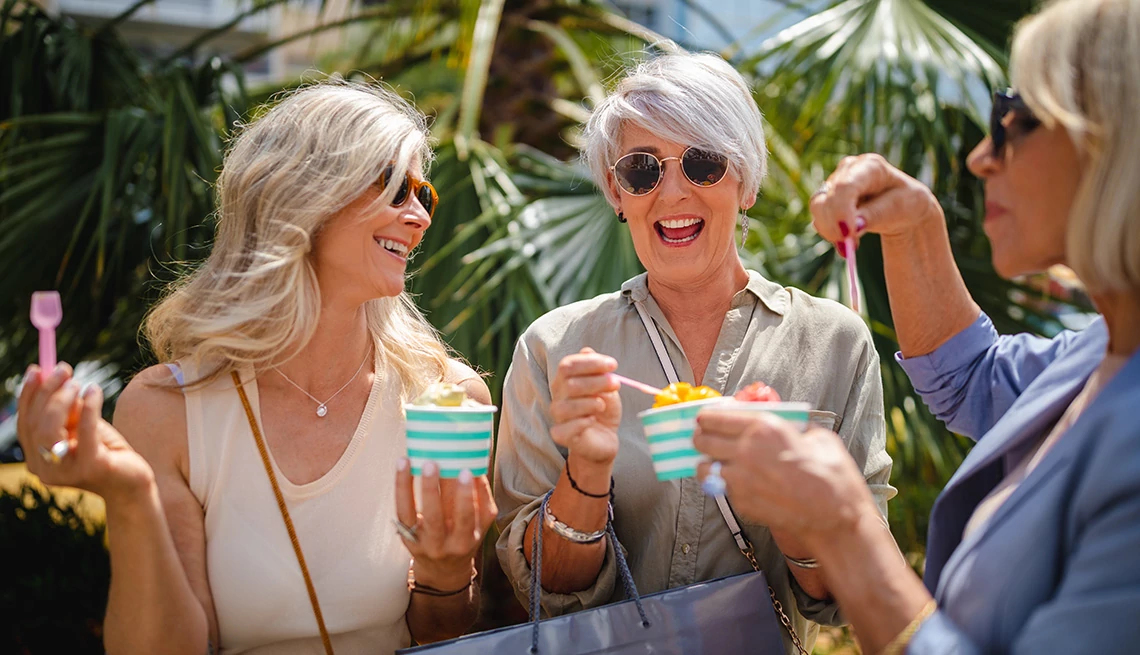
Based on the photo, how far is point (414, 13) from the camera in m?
5.24

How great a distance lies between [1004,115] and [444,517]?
1.29 meters

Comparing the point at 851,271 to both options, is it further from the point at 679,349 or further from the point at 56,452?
the point at 56,452

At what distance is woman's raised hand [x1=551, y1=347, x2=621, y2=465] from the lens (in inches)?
68.1

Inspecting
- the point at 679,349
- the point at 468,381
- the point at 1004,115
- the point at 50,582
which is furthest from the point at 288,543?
the point at 50,582

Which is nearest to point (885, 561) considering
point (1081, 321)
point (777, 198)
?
point (1081, 321)

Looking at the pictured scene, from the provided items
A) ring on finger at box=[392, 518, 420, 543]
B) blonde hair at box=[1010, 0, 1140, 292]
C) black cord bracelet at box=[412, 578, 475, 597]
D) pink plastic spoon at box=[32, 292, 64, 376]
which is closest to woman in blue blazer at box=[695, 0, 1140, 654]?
blonde hair at box=[1010, 0, 1140, 292]

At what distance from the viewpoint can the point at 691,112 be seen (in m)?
2.22

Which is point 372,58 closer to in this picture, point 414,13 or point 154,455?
point 414,13

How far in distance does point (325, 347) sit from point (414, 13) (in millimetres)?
3402

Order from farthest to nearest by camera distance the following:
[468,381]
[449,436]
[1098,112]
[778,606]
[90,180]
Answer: [90,180] < [468,381] < [778,606] < [449,436] < [1098,112]

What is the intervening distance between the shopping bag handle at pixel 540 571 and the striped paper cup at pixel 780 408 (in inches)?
20.6

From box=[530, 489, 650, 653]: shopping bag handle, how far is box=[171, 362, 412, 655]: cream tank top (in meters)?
0.38

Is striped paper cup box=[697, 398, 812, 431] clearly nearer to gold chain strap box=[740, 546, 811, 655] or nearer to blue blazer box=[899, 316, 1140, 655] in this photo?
blue blazer box=[899, 316, 1140, 655]

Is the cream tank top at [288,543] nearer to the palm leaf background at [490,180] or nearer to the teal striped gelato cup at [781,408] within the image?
the teal striped gelato cup at [781,408]
